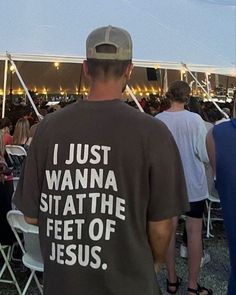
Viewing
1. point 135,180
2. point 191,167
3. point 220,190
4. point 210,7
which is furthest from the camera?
point 210,7

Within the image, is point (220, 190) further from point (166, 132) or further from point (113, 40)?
point (113, 40)

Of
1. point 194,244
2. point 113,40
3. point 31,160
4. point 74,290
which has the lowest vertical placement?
point 194,244

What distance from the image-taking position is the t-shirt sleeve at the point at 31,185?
1.88 meters

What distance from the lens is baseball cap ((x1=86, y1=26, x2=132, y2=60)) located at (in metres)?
1.82

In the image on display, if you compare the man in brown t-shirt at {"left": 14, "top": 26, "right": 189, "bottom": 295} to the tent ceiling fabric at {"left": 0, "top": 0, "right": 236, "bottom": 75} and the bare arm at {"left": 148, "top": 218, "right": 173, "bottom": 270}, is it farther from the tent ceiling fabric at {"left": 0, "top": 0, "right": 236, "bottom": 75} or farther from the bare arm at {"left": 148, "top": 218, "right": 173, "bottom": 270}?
the tent ceiling fabric at {"left": 0, "top": 0, "right": 236, "bottom": 75}

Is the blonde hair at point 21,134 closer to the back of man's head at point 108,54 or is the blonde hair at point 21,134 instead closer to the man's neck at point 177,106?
the man's neck at point 177,106

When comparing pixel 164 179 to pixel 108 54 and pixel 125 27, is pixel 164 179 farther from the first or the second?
pixel 125 27

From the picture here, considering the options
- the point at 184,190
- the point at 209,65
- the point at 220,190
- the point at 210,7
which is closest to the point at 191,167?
the point at 220,190

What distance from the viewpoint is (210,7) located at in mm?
12375

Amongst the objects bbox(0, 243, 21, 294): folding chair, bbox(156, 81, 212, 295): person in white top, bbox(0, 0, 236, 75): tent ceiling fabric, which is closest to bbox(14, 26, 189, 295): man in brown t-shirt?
bbox(156, 81, 212, 295): person in white top

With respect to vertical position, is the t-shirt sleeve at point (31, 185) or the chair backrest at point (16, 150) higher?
the t-shirt sleeve at point (31, 185)

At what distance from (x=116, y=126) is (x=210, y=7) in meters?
11.4

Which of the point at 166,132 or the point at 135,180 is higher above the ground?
the point at 166,132

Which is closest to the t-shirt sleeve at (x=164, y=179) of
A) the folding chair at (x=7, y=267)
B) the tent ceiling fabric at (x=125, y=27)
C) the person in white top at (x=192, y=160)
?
the person in white top at (x=192, y=160)
